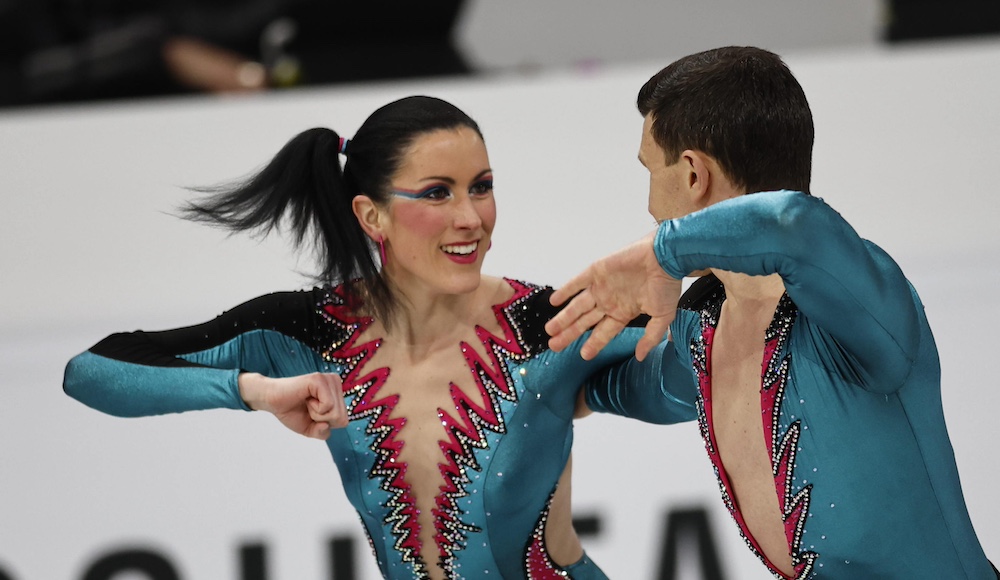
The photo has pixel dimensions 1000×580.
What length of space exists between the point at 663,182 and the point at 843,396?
1.15 ft

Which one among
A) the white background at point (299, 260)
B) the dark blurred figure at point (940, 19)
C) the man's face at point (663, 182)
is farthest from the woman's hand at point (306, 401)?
the dark blurred figure at point (940, 19)

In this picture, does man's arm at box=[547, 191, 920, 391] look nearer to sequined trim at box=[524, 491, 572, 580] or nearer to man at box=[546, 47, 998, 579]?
man at box=[546, 47, 998, 579]

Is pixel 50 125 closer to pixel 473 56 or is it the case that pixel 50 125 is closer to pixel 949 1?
pixel 473 56

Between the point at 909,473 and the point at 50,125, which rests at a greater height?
the point at 50,125

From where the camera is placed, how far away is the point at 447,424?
1.90 meters

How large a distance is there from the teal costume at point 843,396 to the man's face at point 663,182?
177 mm

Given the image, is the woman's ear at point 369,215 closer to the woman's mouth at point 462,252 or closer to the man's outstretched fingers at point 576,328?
the woman's mouth at point 462,252

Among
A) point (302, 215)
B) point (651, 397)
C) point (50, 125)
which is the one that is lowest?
point (651, 397)

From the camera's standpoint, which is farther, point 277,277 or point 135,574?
point 277,277

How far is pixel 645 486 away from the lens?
111 inches

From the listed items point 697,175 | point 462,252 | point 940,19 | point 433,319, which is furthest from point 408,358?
point 940,19

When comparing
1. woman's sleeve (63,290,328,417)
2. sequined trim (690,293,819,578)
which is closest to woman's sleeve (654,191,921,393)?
sequined trim (690,293,819,578)

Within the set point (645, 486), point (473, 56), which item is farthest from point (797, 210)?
point (473, 56)

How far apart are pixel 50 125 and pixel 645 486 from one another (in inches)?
70.8
